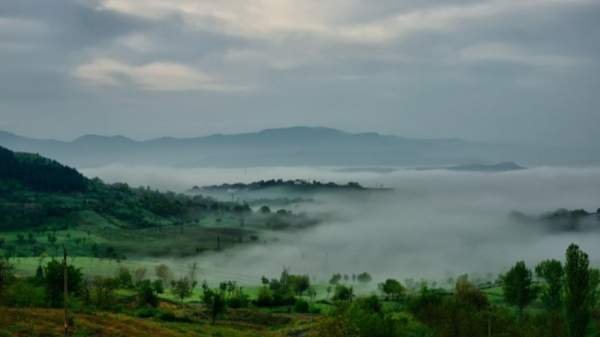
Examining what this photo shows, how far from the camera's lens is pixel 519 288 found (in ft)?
543

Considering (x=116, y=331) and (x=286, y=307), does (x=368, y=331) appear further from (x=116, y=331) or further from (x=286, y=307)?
(x=286, y=307)

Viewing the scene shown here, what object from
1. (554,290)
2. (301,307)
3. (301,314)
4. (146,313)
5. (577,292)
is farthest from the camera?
(301,307)

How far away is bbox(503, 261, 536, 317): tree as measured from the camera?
16575cm

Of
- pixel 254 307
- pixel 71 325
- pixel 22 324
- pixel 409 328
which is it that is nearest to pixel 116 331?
pixel 71 325

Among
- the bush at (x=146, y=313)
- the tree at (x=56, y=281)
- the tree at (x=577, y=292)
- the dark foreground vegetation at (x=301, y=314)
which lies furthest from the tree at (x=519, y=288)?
the tree at (x=56, y=281)

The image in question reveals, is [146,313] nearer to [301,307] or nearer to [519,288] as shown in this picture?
[301,307]

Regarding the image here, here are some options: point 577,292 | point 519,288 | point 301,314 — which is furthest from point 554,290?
point 301,314

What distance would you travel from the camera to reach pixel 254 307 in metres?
194

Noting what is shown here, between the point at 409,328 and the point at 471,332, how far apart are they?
430 inches

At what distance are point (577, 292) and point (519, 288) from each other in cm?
7135

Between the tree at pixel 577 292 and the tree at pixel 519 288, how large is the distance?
68070 mm

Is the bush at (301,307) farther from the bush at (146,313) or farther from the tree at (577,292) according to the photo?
the tree at (577,292)

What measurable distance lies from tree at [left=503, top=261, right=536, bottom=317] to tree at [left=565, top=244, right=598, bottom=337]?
68070 mm

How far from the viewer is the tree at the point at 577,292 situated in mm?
96250
